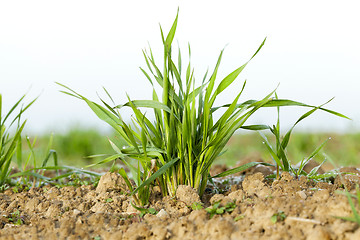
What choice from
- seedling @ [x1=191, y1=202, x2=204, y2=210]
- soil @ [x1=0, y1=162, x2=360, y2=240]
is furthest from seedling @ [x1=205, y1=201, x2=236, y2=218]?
seedling @ [x1=191, y1=202, x2=204, y2=210]

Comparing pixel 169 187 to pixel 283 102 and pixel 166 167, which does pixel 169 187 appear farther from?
pixel 283 102

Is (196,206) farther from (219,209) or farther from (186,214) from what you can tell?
(219,209)

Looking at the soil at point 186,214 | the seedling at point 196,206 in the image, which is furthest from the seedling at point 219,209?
the seedling at point 196,206

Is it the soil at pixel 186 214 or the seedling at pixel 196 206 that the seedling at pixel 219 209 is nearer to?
the soil at pixel 186 214

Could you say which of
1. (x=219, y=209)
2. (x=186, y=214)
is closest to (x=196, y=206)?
(x=186, y=214)

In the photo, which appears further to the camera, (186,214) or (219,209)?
(186,214)

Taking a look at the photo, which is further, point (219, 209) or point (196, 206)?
point (196, 206)
